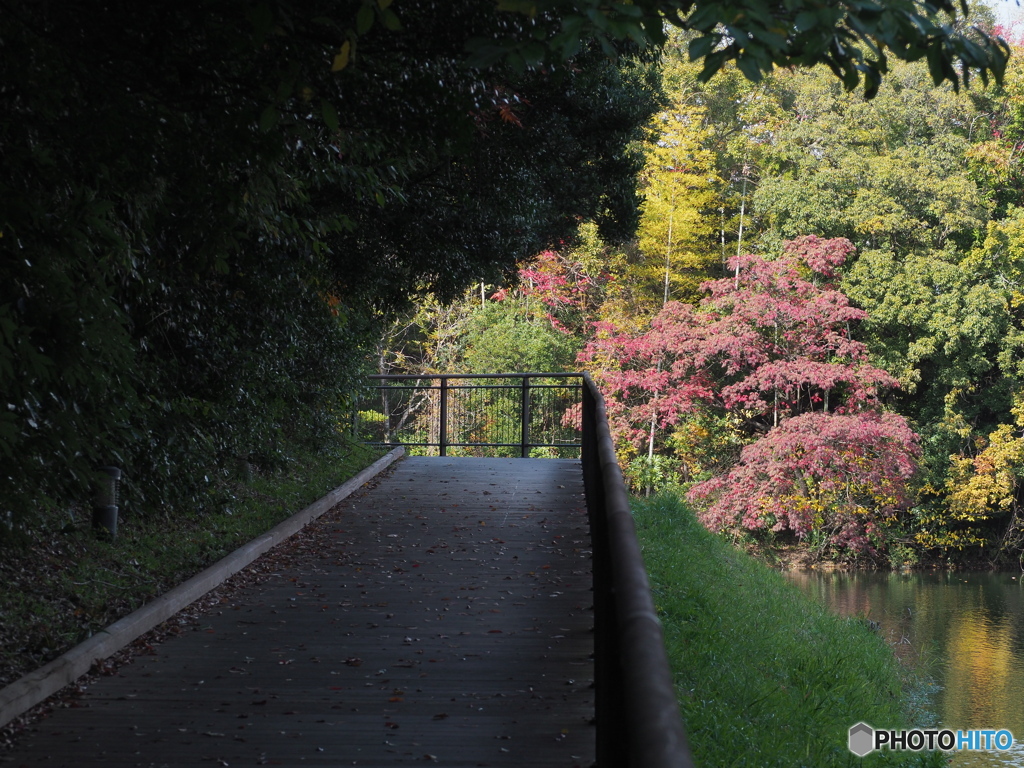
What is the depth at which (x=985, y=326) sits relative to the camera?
2450 centimetres

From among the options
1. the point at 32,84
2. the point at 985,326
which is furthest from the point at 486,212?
the point at 985,326

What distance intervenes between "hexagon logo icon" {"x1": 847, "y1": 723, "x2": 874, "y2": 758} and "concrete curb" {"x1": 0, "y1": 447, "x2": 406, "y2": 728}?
4618 millimetres

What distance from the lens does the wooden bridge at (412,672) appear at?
9.41ft

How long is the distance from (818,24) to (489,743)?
3205 mm

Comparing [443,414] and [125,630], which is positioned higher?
[443,414]

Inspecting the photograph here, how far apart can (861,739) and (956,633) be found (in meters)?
13.4

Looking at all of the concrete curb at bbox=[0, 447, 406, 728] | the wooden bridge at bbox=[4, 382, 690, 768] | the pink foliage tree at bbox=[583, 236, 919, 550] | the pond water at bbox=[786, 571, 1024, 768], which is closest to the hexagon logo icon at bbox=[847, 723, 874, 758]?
the pond water at bbox=[786, 571, 1024, 768]

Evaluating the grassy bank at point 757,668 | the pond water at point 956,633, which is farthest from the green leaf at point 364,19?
the pond water at point 956,633

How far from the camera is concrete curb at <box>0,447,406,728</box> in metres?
4.65

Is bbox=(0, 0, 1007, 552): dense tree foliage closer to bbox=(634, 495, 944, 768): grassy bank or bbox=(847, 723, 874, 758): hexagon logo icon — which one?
bbox=(634, 495, 944, 768): grassy bank

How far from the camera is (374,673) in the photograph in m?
5.43

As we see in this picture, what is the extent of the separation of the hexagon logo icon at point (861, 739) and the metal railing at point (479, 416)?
8.47 meters

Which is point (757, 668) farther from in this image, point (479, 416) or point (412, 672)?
point (479, 416)

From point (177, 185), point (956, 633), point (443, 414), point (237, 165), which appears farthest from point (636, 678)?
point (956, 633)
